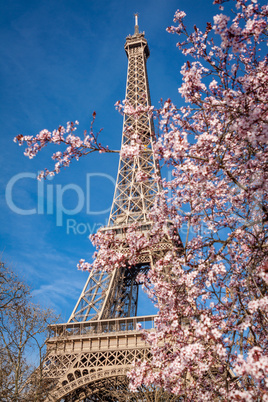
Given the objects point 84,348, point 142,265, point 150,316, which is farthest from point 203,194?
point 142,265

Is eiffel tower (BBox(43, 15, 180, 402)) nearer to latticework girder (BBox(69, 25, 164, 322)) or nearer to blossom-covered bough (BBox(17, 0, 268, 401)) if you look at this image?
latticework girder (BBox(69, 25, 164, 322))

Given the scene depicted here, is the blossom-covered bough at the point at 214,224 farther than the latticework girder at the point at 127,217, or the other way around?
the latticework girder at the point at 127,217

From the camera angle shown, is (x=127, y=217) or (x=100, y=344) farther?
(x=127, y=217)

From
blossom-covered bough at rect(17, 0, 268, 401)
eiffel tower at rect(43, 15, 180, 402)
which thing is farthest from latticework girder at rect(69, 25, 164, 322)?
blossom-covered bough at rect(17, 0, 268, 401)

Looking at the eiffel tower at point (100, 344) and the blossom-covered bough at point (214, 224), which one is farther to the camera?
the eiffel tower at point (100, 344)

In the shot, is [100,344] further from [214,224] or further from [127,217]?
[214,224]

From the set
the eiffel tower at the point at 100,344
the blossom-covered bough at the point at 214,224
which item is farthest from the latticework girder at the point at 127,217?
the blossom-covered bough at the point at 214,224

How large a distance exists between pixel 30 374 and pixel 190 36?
19273mm

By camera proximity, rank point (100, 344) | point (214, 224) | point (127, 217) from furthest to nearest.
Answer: point (127, 217) < point (100, 344) < point (214, 224)

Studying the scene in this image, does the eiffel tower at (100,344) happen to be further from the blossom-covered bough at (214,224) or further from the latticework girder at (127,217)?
the blossom-covered bough at (214,224)

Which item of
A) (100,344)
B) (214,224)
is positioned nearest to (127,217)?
(100,344)

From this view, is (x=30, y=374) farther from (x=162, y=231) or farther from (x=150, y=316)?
(x=162, y=231)

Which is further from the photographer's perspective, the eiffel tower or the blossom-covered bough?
the eiffel tower

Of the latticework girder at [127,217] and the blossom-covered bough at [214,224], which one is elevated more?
the latticework girder at [127,217]
